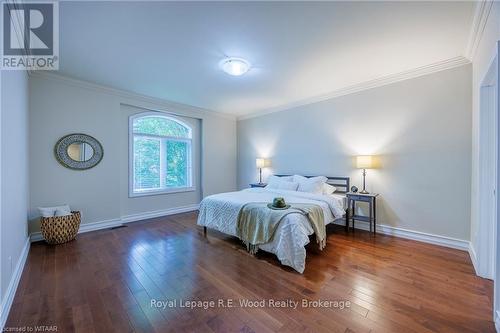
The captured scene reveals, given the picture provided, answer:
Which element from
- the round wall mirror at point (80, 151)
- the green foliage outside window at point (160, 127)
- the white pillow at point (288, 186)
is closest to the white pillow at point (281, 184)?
the white pillow at point (288, 186)

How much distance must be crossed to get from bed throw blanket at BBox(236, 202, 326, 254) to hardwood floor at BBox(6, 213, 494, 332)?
0.24m

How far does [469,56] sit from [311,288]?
356cm

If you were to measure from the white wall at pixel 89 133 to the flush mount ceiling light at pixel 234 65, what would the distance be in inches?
95.0

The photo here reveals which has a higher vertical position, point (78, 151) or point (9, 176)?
point (78, 151)

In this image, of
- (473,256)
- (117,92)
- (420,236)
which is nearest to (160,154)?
(117,92)

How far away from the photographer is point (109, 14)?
6.82 ft

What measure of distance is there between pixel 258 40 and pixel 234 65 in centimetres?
55

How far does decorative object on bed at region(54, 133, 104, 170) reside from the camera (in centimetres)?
354

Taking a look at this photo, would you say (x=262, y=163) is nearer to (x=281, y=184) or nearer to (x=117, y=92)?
(x=281, y=184)

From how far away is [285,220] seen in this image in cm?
252

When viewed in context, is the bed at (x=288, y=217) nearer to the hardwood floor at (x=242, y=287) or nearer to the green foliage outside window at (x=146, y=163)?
the hardwood floor at (x=242, y=287)

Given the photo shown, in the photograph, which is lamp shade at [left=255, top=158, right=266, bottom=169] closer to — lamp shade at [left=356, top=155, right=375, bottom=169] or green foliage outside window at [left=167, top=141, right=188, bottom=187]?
green foliage outside window at [left=167, top=141, right=188, bottom=187]

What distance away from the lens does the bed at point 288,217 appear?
2398mm

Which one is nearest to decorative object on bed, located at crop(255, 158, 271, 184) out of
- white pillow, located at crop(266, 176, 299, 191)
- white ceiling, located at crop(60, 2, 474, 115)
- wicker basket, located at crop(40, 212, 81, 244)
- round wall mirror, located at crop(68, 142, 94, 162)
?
white pillow, located at crop(266, 176, 299, 191)
